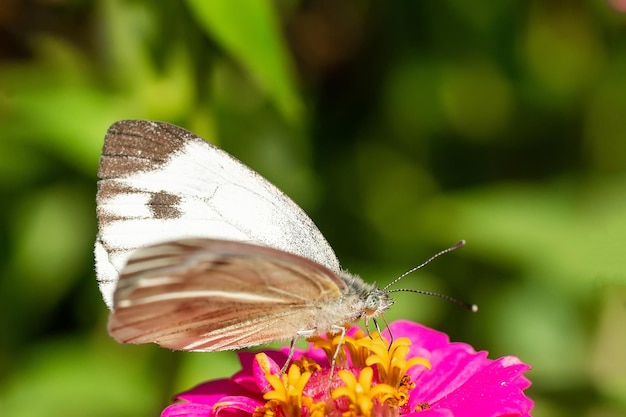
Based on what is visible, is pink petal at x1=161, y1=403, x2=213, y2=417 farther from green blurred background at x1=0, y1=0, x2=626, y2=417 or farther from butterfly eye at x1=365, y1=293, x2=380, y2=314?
green blurred background at x1=0, y1=0, x2=626, y2=417


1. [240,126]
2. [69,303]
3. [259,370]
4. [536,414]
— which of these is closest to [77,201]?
[69,303]

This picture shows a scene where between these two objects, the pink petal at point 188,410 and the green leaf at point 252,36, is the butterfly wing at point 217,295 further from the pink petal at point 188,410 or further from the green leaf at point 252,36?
the green leaf at point 252,36

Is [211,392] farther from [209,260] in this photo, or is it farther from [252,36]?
[252,36]

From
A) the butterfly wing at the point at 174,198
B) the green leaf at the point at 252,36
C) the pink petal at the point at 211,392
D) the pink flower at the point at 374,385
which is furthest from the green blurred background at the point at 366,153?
the pink flower at the point at 374,385

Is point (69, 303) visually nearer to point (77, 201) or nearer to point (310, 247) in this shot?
point (77, 201)

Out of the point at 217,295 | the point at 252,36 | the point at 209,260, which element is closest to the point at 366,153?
the point at 252,36

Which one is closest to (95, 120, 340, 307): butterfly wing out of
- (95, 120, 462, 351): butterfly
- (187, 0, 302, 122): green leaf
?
(95, 120, 462, 351): butterfly
